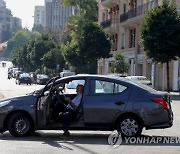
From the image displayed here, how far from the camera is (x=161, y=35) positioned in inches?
1516

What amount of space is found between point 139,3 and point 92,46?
8105 mm

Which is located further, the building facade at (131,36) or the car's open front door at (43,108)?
the building facade at (131,36)

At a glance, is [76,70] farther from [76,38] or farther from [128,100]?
[128,100]

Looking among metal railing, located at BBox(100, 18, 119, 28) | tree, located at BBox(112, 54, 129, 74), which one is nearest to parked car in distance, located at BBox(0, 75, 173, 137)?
tree, located at BBox(112, 54, 129, 74)

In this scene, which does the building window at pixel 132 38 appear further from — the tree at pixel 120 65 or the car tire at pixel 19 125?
the car tire at pixel 19 125

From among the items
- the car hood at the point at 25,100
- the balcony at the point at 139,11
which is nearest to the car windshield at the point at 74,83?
the car hood at the point at 25,100

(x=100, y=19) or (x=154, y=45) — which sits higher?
(x=100, y=19)

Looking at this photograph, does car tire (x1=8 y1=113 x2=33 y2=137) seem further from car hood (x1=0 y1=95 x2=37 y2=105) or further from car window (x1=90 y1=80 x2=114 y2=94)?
car window (x1=90 y1=80 x2=114 y2=94)

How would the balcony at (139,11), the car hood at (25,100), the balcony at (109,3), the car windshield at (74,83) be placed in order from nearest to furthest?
the car hood at (25,100) < the car windshield at (74,83) < the balcony at (139,11) < the balcony at (109,3)

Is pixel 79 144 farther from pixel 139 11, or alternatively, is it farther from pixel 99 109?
pixel 139 11

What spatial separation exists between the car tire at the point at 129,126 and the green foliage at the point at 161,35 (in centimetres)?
2613

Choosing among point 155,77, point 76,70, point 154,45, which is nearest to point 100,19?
point 76,70

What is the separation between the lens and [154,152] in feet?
34.8

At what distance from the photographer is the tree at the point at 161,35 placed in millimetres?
38312
